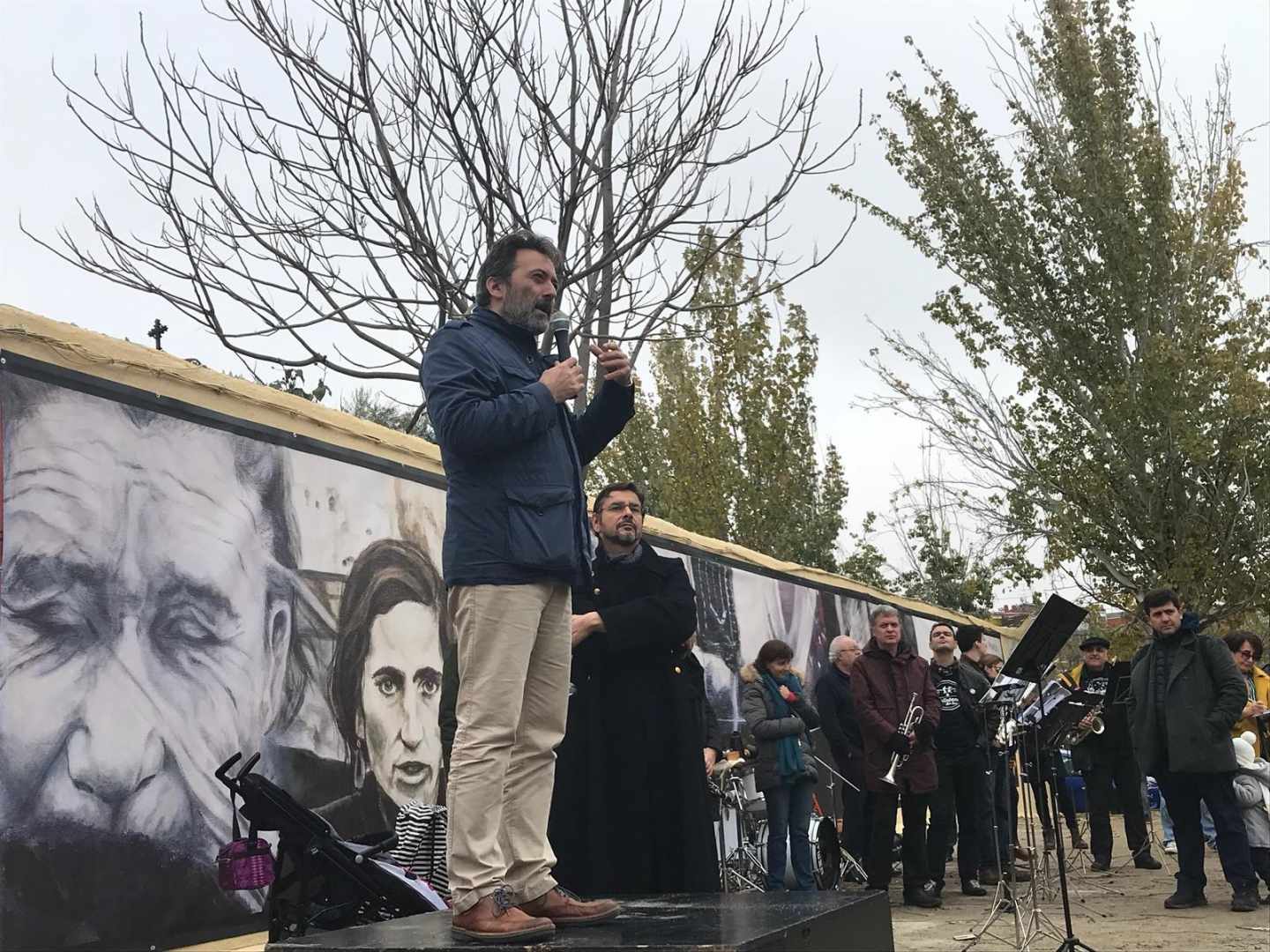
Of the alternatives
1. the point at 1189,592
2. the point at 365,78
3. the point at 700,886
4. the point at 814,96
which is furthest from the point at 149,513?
the point at 1189,592

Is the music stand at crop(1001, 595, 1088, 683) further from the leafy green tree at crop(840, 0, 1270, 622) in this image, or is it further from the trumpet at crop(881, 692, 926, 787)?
the leafy green tree at crop(840, 0, 1270, 622)

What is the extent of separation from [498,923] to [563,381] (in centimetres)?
148

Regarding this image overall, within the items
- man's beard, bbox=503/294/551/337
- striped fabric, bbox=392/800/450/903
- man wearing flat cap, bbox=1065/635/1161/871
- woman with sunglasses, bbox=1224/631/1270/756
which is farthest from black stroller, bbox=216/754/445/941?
man wearing flat cap, bbox=1065/635/1161/871

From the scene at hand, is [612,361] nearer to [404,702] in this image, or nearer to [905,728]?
[404,702]

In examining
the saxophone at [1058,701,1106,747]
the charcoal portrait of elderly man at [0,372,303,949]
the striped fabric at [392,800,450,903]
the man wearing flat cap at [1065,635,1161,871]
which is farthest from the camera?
the man wearing flat cap at [1065,635,1161,871]

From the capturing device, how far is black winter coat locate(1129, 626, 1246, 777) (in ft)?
29.5

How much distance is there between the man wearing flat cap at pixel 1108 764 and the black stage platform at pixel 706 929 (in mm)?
8909

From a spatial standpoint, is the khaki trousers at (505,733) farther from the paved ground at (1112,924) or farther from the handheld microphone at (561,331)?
the paved ground at (1112,924)

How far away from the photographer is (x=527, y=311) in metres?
4.23

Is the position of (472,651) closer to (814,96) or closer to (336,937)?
(336,937)

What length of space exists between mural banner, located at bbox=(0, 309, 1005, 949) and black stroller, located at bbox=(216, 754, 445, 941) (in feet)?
3.39

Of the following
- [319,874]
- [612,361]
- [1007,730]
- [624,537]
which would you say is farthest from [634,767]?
[1007,730]

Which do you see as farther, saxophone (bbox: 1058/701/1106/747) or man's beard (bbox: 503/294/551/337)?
saxophone (bbox: 1058/701/1106/747)

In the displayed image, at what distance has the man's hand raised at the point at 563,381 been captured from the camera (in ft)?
13.0
